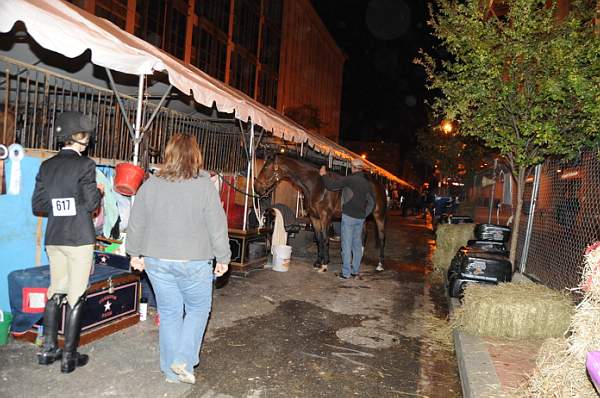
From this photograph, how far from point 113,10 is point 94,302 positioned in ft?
52.8

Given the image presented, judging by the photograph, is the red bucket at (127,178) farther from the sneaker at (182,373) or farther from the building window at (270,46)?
the building window at (270,46)

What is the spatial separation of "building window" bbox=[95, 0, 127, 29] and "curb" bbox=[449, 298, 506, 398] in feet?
54.8

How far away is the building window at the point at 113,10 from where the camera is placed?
16.1 m

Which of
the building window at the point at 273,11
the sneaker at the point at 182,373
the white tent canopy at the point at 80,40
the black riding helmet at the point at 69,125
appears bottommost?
the sneaker at the point at 182,373

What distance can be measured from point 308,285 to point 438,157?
18.9 meters

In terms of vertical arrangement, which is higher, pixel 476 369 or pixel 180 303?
pixel 180 303

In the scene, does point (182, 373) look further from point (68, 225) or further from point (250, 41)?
point (250, 41)

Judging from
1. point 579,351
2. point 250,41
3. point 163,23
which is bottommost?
point 579,351

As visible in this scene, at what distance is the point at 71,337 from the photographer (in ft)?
11.8

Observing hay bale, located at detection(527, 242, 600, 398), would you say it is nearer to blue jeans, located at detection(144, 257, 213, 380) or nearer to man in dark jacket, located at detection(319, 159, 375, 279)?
blue jeans, located at detection(144, 257, 213, 380)

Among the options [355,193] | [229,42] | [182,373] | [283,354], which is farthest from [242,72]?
[182,373]

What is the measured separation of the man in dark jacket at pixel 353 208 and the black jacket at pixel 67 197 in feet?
17.0

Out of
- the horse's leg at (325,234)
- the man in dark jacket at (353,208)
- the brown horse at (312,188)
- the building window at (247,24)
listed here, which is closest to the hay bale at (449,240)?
the man in dark jacket at (353,208)

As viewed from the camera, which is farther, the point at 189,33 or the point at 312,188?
the point at 189,33
